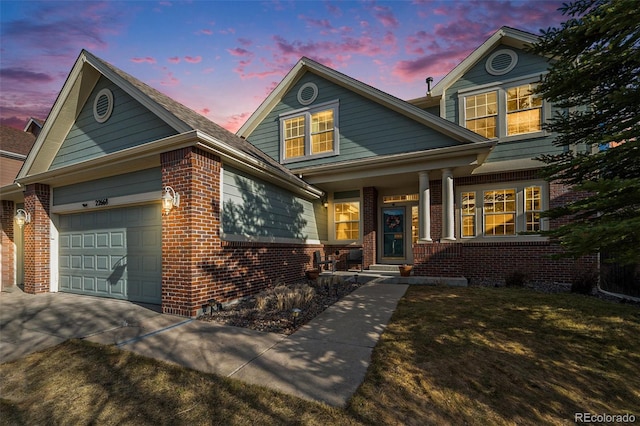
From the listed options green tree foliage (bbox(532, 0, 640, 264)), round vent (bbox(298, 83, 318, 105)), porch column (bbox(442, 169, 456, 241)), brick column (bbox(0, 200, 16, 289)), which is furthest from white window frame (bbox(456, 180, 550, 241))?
brick column (bbox(0, 200, 16, 289))

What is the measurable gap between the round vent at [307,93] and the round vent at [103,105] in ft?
23.5

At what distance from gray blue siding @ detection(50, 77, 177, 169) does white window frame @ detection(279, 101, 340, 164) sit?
610 cm

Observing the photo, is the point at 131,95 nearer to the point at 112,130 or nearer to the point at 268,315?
the point at 112,130

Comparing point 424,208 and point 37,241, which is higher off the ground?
point 424,208

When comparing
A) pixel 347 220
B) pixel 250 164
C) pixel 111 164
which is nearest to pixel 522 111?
pixel 347 220

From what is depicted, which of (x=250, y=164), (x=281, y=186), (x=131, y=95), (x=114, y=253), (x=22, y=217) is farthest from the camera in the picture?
(x=281, y=186)

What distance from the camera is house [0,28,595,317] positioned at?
264 inches

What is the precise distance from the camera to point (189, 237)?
6039 millimetres

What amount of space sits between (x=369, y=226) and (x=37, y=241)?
11.4 metres

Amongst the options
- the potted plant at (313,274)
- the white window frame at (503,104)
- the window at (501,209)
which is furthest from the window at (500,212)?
the potted plant at (313,274)

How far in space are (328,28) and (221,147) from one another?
5837 millimetres

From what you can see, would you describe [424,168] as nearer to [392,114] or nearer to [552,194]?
[392,114]

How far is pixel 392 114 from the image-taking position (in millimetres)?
Result: 11055

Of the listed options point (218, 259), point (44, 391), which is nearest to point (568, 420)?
point (44, 391)
